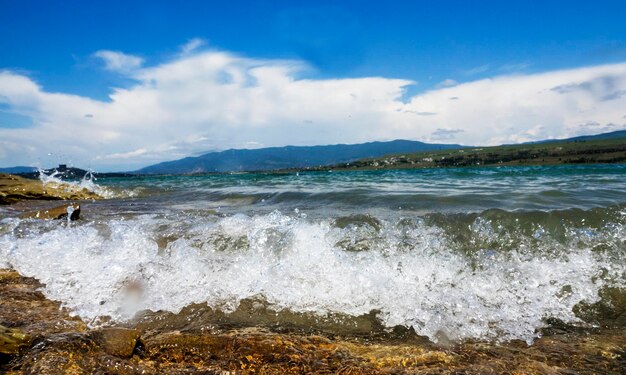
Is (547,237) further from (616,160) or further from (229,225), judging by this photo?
(616,160)

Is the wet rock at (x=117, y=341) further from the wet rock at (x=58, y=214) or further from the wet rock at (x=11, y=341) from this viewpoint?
the wet rock at (x=58, y=214)

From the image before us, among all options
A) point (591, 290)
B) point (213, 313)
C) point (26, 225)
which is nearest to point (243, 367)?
A: point (213, 313)

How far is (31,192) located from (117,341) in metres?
21.0

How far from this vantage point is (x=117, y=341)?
379 centimetres

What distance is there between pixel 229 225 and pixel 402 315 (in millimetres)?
4766

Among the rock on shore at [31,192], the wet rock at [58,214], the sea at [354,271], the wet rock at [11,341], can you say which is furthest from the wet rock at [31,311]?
the rock on shore at [31,192]

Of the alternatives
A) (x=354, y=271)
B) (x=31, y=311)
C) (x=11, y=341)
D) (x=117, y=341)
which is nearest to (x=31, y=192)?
(x=31, y=311)

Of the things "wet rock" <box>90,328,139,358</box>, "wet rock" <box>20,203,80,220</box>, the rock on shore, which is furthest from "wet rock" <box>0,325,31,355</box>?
the rock on shore

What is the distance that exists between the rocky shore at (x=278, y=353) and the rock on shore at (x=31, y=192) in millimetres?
18043

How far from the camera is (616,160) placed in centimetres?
8631

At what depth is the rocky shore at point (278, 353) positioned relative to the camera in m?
3.49

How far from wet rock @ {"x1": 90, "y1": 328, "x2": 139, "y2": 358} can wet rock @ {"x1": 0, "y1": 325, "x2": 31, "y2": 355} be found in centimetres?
60

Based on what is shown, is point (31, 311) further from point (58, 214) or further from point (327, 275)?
point (58, 214)

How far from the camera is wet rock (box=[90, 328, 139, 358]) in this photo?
12.1 feet
